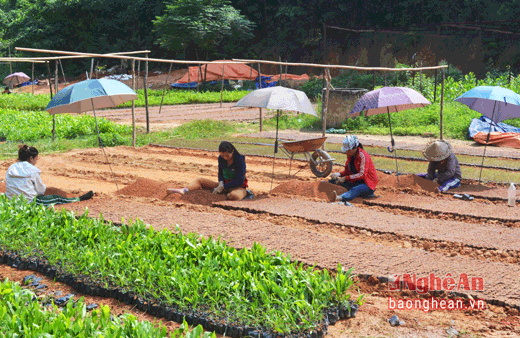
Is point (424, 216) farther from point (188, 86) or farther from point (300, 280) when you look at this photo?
point (188, 86)

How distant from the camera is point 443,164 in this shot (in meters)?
9.24

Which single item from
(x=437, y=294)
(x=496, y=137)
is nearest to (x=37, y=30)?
(x=496, y=137)

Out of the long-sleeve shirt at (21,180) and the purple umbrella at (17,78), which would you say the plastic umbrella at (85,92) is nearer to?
the long-sleeve shirt at (21,180)

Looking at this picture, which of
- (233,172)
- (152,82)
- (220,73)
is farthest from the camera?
(152,82)

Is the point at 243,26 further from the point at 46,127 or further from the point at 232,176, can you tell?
the point at 232,176

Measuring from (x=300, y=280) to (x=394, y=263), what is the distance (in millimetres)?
1285

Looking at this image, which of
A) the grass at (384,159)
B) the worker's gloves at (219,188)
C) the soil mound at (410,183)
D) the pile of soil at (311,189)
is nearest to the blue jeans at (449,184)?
the soil mound at (410,183)

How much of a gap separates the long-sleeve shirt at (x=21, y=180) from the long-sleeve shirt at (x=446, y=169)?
Answer: 6.28 m

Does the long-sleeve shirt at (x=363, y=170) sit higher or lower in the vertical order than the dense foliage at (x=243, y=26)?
lower

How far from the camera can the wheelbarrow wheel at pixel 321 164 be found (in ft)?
32.4

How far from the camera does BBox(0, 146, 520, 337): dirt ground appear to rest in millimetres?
4457

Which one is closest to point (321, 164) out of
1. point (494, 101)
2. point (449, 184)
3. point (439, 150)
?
point (439, 150)

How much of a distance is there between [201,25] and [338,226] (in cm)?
3056

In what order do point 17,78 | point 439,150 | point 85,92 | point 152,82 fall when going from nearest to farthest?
point 85,92 < point 439,150 < point 17,78 < point 152,82
